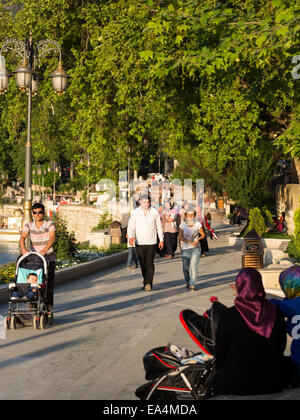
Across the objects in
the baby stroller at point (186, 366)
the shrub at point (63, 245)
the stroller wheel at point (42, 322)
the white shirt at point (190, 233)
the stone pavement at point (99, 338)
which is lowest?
the stone pavement at point (99, 338)

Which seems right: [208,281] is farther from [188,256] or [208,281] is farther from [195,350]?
[195,350]

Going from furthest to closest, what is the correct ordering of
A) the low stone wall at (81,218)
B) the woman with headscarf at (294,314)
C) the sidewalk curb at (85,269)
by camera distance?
the low stone wall at (81,218) < the sidewalk curb at (85,269) < the woman with headscarf at (294,314)

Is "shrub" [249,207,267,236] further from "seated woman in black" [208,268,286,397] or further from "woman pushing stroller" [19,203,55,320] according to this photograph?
"seated woman in black" [208,268,286,397]

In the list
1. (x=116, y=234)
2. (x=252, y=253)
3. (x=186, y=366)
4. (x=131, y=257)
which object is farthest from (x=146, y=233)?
(x=116, y=234)

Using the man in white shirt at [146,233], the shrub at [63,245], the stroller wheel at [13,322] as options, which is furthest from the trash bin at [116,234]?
the stroller wheel at [13,322]

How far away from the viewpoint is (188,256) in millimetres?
15219

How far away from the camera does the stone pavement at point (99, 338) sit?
7703 millimetres

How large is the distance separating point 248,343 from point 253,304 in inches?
11.9

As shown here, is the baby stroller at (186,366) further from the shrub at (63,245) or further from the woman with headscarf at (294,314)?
the shrub at (63,245)

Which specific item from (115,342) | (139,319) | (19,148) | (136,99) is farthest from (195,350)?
(19,148)

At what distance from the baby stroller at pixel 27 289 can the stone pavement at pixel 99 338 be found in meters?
0.20

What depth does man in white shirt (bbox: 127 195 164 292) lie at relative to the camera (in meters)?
14.9

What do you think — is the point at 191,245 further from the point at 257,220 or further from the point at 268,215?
the point at 268,215

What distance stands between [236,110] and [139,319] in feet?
42.0
